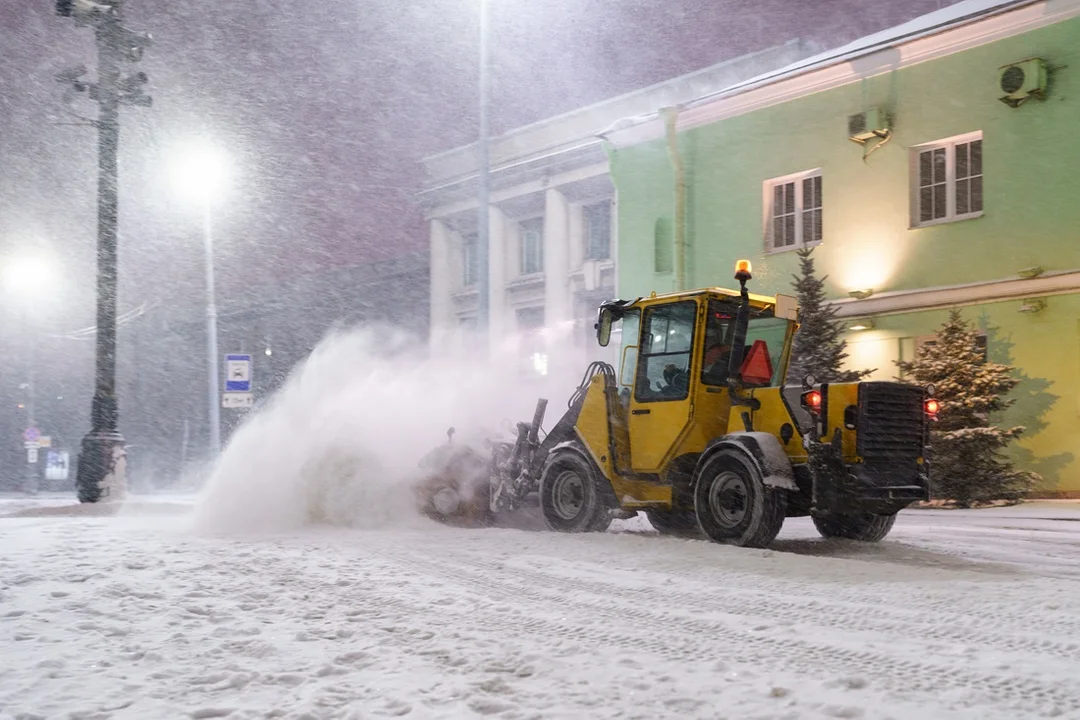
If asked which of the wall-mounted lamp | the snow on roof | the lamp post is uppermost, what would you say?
the snow on roof

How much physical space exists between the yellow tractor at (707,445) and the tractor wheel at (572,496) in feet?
0.04

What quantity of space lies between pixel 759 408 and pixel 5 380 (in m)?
62.2

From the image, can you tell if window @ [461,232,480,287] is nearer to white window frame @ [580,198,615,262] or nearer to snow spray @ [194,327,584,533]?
white window frame @ [580,198,615,262]

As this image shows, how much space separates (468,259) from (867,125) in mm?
17309

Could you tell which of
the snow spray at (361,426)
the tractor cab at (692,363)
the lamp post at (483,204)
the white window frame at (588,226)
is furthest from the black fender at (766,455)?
the white window frame at (588,226)

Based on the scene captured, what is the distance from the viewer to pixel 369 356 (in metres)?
13.0

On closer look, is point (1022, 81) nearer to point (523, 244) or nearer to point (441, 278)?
point (523, 244)

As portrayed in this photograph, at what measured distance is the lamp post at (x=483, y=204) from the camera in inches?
688

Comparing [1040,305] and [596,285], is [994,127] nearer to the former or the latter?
[1040,305]

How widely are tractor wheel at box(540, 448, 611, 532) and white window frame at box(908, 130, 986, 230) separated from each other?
11008 millimetres

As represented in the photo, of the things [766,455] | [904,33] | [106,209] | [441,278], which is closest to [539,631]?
[766,455]

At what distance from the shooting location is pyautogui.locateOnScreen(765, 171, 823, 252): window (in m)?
20.5

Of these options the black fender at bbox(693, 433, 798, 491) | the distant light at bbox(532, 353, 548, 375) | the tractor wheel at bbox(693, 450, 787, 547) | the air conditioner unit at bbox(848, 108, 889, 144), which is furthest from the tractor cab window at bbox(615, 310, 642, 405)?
the air conditioner unit at bbox(848, 108, 889, 144)

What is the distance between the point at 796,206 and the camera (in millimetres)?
20781
